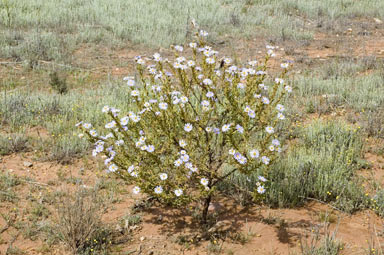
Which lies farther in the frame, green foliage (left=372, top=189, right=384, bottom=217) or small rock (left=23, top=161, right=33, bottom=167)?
small rock (left=23, top=161, right=33, bottom=167)

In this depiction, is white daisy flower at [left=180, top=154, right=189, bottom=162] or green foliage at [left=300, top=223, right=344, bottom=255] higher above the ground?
white daisy flower at [left=180, top=154, right=189, bottom=162]

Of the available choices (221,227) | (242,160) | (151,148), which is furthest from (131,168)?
(221,227)

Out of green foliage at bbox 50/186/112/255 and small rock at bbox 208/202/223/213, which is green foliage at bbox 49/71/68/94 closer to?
green foliage at bbox 50/186/112/255

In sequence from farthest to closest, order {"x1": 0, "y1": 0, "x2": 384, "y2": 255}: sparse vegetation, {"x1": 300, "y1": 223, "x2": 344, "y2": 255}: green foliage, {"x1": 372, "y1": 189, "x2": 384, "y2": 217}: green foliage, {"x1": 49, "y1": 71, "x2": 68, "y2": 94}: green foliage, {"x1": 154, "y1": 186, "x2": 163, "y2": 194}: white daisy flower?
{"x1": 49, "y1": 71, "x2": 68, "y2": 94}: green foliage < {"x1": 372, "y1": 189, "x2": 384, "y2": 217}: green foliage < {"x1": 0, "y1": 0, "x2": 384, "y2": 255}: sparse vegetation < {"x1": 154, "y1": 186, "x2": 163, "y2": 194}: white daisy flower < {"x1": 300, "y1": 223, "x2": 344, "y2": 255}: green foliage

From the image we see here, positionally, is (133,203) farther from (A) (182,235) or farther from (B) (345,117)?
(B) (345,117)

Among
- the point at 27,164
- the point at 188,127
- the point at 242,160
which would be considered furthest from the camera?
the point at 27,164

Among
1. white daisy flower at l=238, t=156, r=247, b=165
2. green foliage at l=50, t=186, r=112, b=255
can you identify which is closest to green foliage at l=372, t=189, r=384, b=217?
white daisy flower at l=238, t=156, r=247, b=165

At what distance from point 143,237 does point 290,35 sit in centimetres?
931

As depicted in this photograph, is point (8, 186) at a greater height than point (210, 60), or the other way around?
point (210, 60)

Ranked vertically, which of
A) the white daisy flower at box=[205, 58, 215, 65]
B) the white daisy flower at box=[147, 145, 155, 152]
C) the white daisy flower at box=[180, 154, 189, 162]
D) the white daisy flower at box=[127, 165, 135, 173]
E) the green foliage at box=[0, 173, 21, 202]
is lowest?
the green foliage at box=[0, 173, 21, 202]

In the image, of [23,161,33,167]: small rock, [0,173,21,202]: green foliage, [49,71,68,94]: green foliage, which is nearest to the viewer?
[0,173,21,202]: green foliage

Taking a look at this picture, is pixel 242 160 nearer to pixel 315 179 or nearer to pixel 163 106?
pixel 163 106

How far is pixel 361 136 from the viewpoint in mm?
5266

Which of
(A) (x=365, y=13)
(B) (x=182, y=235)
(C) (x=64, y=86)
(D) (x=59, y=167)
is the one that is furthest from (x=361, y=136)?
(A) (x=365, y=13)
